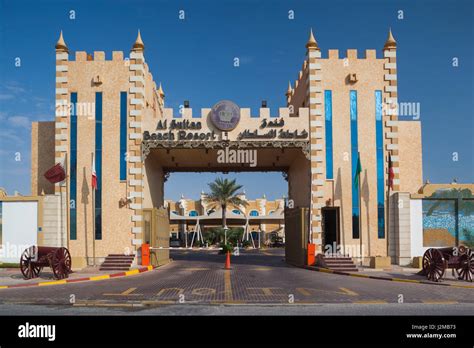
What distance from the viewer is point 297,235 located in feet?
101

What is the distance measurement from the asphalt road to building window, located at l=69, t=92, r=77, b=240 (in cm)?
766

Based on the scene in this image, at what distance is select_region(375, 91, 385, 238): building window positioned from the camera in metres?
29.1

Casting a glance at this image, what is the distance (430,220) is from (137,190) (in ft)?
53.2

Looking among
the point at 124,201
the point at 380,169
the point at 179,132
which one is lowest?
the point at 124,201

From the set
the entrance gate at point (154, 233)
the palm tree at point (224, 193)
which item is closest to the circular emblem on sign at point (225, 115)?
the entrance gate at point (154, 233)

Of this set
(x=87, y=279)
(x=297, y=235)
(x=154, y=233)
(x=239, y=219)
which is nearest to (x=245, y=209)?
(x=239, y=219)

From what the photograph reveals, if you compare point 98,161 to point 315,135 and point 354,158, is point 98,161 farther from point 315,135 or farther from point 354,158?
point 354,158

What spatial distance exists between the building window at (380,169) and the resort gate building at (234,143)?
0.06m

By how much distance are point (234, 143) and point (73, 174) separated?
920cm

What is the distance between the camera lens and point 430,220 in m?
28.4

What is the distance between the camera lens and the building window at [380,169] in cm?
2912

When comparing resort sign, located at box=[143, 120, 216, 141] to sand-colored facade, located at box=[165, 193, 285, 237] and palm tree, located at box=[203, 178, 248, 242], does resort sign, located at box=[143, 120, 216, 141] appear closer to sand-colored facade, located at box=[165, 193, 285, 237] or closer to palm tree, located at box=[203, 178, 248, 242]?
palm tree, located at box=[203, 178, 248, 242]

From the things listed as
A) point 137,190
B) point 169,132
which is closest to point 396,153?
point 169,132
